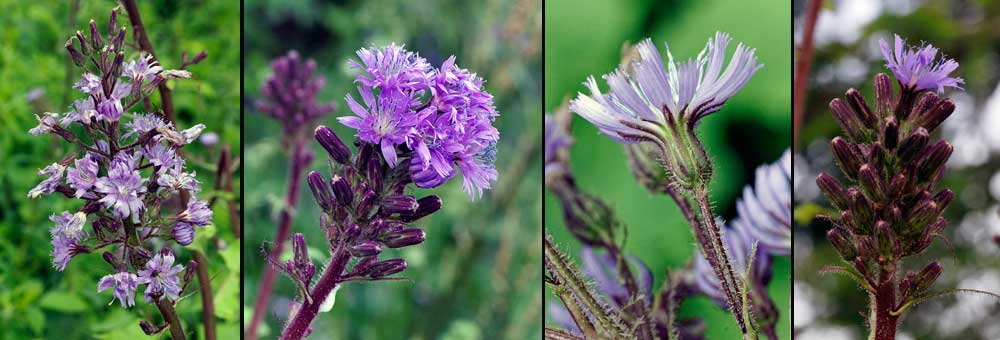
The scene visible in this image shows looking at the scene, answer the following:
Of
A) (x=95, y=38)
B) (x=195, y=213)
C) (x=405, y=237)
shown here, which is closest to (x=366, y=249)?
(x=405, y=237)

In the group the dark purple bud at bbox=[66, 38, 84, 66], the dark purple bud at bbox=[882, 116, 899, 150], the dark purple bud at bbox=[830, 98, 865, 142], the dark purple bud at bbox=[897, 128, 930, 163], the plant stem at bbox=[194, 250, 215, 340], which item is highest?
the dark purple bud at bbox=[66, 38, 84, 66]

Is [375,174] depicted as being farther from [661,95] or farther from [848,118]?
[848,118]

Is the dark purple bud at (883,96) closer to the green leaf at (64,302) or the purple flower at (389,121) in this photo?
the purple flower at (389,121)

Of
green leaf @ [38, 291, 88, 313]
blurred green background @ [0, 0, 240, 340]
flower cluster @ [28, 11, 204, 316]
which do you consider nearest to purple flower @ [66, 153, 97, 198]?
flower cluster @ [28, 11, 204, 316]

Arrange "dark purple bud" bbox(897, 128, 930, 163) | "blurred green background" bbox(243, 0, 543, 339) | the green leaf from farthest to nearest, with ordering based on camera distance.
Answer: "blurred green background" bbox(243, 0, 543, 339) → the green leaf → "dark purple bud" bbox(897, 128, 930, 163)

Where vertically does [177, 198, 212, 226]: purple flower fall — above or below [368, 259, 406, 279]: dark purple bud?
above

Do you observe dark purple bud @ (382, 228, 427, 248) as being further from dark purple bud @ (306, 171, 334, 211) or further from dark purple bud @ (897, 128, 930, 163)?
dark purple bud @ (897, 128, 930, 163)
